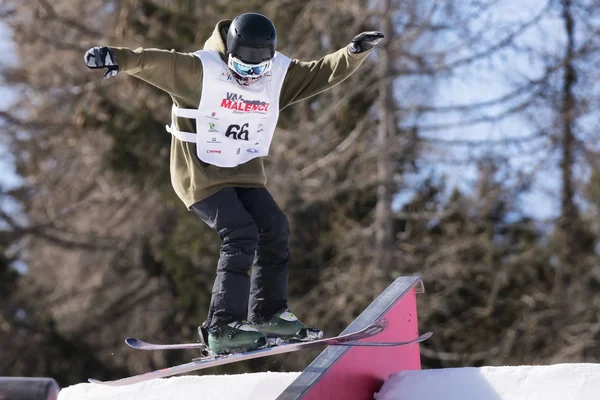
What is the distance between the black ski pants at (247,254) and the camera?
4.23m

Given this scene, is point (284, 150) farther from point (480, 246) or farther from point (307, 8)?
point (480, 246)

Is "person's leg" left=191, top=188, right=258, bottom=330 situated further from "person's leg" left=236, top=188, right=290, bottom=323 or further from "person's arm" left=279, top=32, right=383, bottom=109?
"person's arm" left=279, top=32, right=383, bottom=109

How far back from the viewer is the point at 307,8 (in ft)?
44.3

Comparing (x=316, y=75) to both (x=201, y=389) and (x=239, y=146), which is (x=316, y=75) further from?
(x=201, y=389)

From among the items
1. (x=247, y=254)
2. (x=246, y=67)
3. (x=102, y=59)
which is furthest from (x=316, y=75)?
(x=102, y=59)

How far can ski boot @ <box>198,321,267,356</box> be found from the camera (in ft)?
13.8

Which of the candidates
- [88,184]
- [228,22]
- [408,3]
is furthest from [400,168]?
[228,22]

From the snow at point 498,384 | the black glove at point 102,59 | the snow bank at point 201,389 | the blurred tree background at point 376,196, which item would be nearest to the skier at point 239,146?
the black glove at point 102,59

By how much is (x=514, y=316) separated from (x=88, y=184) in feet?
29.7

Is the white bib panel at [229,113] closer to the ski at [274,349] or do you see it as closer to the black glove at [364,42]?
the black glove at [364,42]

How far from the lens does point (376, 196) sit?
45.5ft

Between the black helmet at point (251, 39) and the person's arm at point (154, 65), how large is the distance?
23 centimetres

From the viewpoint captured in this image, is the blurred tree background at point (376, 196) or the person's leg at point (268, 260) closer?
the person's leg at point (268, 260)

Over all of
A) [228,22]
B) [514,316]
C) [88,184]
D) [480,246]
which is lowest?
[514,316]
